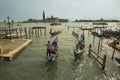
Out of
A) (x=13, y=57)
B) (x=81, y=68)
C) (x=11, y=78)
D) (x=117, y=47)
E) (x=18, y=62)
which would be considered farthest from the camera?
(x=117, y=47)

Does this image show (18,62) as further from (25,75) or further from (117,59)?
(117,59)

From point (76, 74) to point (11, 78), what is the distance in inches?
315

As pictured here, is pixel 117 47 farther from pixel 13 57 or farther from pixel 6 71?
pixel 6 71

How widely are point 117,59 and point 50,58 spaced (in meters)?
10.9

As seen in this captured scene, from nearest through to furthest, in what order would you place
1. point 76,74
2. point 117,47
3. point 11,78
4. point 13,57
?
point 11,78
point 76,74
point 13,57
point 117,47

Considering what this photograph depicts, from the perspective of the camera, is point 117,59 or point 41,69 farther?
point 117,59

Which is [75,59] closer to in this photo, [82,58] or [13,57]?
[82,58]

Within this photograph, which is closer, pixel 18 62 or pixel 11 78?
pixel 11 78

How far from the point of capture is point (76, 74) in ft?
70.5

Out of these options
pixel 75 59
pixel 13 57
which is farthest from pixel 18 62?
pixel 75 59

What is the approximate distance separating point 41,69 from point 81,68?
5662 millimetres

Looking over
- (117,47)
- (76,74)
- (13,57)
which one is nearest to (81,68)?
(76,74)

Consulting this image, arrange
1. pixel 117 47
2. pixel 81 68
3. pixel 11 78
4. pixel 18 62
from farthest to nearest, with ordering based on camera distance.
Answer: pixel 117 47 → pixel 18 62 → pixel 81 68 → pixel 11 78

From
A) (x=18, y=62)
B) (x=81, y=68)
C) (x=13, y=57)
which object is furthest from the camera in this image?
(x=13, y=57)
